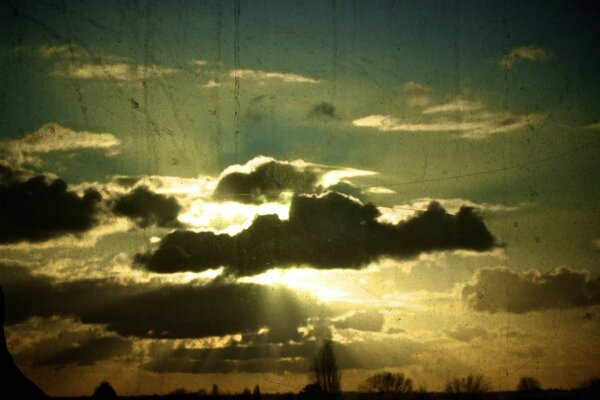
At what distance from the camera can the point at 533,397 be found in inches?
3780

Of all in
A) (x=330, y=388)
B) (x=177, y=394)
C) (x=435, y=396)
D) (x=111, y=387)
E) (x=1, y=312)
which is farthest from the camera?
(x=177, y=394)

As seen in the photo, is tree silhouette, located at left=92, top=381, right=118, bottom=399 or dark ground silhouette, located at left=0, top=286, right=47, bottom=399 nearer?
dark ground silhouette, located at left=0, top=286, right=47, bottom=399

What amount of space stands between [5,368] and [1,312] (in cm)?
268

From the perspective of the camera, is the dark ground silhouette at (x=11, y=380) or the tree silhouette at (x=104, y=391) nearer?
the dark ground silhouette at (x=11, y=380)

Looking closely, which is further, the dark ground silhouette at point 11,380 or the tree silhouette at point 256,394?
the tree silhouette at point 256,394

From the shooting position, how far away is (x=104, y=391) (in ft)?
178

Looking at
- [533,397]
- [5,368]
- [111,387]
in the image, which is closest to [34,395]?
[5,368]

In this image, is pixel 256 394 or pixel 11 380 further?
pixel 256 394

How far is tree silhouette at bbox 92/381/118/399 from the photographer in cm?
5353

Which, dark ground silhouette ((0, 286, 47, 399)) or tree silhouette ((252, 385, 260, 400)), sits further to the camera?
tree silhouette ((252, 385, 260, 400))

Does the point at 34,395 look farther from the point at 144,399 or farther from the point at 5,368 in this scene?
the point at 144,399

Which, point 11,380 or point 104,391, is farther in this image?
point 104,391

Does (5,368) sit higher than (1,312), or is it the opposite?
(1,312)

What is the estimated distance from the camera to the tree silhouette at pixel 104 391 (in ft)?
176
